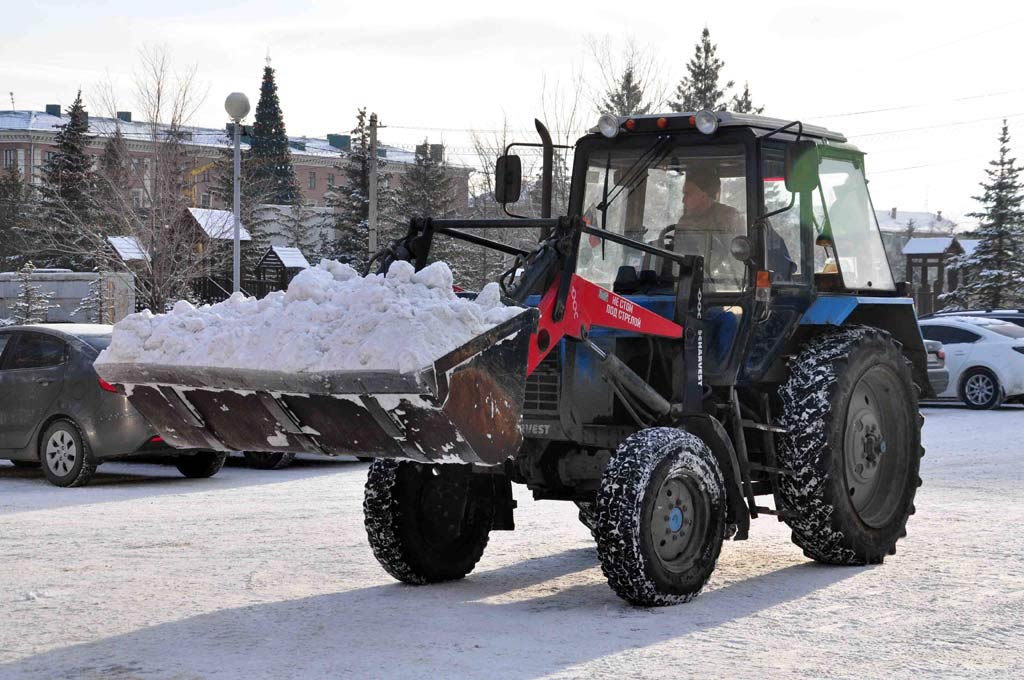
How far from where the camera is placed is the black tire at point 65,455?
13.6m

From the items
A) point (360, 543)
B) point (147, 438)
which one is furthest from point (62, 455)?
point (360, 543)

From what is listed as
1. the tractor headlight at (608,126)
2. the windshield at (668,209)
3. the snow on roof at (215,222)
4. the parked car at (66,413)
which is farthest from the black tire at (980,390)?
the snow on roof at (215,222)

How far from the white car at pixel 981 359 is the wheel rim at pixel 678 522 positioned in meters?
16.8

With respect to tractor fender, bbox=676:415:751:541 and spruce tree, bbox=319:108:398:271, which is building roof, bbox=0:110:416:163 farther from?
tractor fender, bbox=676:415:751:541

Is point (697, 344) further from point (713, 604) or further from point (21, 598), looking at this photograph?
point (21, 598)

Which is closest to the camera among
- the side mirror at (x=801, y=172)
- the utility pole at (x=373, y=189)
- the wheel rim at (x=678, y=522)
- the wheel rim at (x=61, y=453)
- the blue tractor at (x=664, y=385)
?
the blue tractor at (x=664, y=385)

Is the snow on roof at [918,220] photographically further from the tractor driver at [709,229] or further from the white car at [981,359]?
the tractor driver at [709,229]

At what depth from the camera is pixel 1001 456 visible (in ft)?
51.5

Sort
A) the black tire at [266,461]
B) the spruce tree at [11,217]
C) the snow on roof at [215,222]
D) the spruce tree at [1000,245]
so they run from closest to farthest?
the black tire at [266,461], the snow on roof at [215,222], the spruce tree at [1000,245], the spruce tree at [11,217]

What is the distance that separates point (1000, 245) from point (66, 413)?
44.2 metres

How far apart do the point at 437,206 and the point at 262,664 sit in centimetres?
5698

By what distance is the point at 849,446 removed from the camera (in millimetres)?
8750

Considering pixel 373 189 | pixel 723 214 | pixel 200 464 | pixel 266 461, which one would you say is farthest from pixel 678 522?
pixel 373 189

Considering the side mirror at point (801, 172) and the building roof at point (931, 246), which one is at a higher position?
the building roof at point (931, 246)
